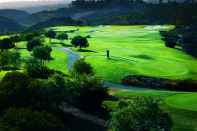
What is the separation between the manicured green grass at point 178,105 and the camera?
82125 mm

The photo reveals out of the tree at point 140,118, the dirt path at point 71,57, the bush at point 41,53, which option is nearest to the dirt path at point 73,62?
the dirt path at point 71,57

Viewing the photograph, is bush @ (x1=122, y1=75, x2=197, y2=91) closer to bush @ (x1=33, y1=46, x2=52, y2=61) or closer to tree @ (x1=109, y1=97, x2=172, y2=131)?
bush @ (x1=33, y1=46, x2=52, y2=61)

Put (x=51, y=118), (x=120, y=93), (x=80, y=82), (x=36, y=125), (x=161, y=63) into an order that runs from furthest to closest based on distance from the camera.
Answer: (x=161, y=63)
(x=120, y=93)
(x=80, y=82)
(x=51, y=118)
(x=36, y=125)

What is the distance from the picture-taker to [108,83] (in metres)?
132

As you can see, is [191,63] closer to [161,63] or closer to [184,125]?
[161,63]

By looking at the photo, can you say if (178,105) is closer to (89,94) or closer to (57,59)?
→ (89,94)

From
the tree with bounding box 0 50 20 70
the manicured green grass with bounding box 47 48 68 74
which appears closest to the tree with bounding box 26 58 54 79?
the manicured green grass with bounding box 47 48 68 74

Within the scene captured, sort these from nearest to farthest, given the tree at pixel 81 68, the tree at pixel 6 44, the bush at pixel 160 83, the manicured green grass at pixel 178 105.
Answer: the manicured green grass at pixel 178 105 < the tree at pixel 81 68 < the bush at pixel 160 83 < the tree at pixel 6 44

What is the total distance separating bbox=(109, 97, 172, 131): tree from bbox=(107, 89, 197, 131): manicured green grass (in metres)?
14.0

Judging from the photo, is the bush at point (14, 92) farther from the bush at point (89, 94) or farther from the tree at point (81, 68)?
the tree at point (81, 68)

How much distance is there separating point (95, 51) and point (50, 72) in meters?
59.9

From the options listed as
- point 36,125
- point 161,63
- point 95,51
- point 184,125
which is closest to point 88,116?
point 184,125

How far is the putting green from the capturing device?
9291cm

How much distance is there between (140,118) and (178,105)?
31.7 meters
